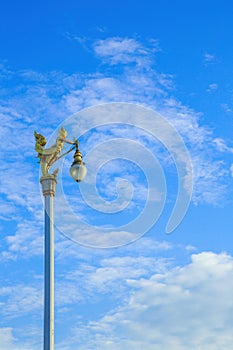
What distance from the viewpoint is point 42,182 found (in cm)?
2425

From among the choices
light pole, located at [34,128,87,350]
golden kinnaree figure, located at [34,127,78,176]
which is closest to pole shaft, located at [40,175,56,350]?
light pole, located at [34,128,87,350]

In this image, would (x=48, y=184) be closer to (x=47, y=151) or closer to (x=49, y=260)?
(x=47, y=151)

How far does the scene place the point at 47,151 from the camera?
24391mm

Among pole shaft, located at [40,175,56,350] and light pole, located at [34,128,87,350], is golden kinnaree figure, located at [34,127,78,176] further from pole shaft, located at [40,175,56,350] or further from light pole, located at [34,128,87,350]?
pole shaft, located at [40,175,56,350]

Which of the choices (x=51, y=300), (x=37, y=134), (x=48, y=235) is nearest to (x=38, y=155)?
(x=37, y=134)

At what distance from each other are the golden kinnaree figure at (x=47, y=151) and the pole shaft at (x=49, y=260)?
1.44 ft

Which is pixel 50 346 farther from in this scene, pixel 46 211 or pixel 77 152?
pixel 77 152

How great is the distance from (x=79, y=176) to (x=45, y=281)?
10.6 ft

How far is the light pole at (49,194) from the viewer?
74.0 ft

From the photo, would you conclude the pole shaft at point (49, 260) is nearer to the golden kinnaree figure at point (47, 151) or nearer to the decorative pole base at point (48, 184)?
the decorative pole base at point (48, 184)

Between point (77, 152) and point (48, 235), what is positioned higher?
point (77, 152)

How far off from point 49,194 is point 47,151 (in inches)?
53.0

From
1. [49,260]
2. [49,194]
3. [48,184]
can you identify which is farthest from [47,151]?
[49,260]

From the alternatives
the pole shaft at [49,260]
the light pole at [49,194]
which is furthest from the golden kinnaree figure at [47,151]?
the pole shaft at [49,260]
